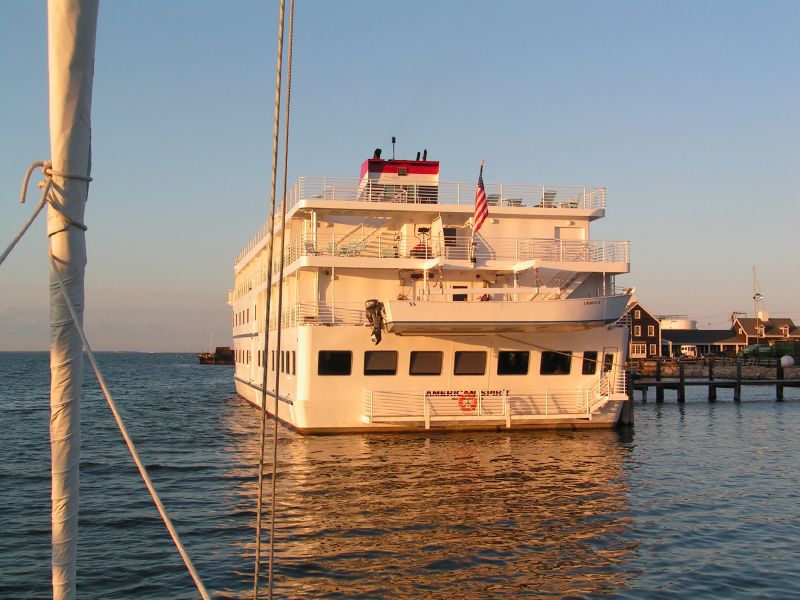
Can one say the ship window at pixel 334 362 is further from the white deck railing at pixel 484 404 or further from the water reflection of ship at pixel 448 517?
the water reflection of ship at pixel 448 517

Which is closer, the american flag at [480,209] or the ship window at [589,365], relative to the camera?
the american flag at [480,209]

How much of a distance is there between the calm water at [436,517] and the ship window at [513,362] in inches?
75.5

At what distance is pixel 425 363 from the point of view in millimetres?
24094

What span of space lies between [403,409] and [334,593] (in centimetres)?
1319

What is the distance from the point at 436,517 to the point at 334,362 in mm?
9624

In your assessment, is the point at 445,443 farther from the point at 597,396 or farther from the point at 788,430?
the point at 788,430

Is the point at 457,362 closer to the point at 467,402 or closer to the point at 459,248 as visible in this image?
the point at 467,402

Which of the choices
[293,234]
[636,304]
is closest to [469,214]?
[293,234]

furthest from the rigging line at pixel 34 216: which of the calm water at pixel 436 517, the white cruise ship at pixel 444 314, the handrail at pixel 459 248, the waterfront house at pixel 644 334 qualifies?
the waterfront house at pixel 644 334

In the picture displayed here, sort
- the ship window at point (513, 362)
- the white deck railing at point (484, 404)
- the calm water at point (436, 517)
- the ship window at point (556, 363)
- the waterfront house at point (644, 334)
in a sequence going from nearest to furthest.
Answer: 1. the calm water at point (436, 517)
2. the white deck railing at point (484, 404)
3. the ship window at point (513, 362)
4. the ship window at point (556, 363)
5. the waterfront house at point (644, 334)

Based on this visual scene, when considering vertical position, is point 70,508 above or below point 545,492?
above

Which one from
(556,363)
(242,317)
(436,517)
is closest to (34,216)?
(436,517)

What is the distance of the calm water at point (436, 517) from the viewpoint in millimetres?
11172

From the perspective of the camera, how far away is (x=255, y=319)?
37000 millimetres
